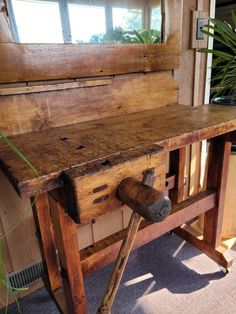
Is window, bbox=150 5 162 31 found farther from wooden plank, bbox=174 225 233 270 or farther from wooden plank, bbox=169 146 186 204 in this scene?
wooden plank, bbox=174 225 233 270

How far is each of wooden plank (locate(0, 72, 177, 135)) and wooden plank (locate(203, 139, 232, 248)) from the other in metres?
0.32

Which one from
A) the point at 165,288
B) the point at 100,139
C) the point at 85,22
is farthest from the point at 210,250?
the point at 85,22

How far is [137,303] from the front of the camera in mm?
1171

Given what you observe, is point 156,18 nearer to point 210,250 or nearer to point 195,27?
point 195,27

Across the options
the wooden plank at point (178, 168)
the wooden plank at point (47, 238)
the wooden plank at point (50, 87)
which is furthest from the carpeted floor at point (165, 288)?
the wooden plank at point (50, 87)

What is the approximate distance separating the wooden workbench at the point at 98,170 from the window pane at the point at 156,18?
37 cm

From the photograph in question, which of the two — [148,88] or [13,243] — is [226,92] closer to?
[148,88]

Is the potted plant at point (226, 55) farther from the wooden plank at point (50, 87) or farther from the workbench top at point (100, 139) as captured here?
the wooden plank at point (50, 87)

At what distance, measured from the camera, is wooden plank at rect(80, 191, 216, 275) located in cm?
91

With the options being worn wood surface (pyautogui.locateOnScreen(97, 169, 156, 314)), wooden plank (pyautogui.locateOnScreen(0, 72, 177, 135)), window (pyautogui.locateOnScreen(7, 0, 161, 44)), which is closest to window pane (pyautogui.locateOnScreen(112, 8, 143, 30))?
window (pyautogui.locateOnScreen(7, 0, 161, 44))

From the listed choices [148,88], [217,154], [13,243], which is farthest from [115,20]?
[13,243]

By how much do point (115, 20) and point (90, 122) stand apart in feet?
1.48

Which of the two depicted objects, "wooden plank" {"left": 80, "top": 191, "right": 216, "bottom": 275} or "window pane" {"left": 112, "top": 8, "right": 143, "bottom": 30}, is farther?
"window pane" {"left": 112, "top": 8, "right": 143, "bottom": 30}

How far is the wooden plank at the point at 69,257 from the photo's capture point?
0.72 metres
